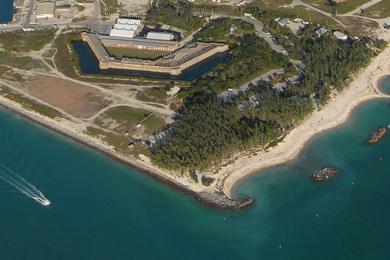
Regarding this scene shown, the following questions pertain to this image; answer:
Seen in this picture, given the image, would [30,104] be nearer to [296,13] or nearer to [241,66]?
[241,66]

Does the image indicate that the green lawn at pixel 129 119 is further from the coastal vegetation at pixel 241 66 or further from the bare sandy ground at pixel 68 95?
the coastal vegetation at pixel 241 66

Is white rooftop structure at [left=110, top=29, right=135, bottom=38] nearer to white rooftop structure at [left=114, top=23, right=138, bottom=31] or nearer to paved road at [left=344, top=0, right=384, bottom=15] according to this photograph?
white rooftop structure at [left=114, top=23, right=138, bottom=31]

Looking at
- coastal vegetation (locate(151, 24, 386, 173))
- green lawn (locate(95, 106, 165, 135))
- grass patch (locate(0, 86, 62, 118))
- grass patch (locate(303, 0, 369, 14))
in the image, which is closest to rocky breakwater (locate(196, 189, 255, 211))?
coastal vegetation (locate(151, 24, 386, 173))

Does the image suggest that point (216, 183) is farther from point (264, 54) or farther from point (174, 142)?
point (264, 54)

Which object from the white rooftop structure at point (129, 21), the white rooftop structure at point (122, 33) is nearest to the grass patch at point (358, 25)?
the white rooftop structure at point (129, 21)

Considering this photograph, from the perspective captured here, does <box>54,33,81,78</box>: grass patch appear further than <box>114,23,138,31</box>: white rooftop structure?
No

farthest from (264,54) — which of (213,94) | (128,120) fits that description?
(128,120)

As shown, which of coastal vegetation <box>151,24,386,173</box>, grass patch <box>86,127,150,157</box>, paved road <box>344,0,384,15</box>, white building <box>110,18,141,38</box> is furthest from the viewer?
paved road <box>344,0,384,15</box>
